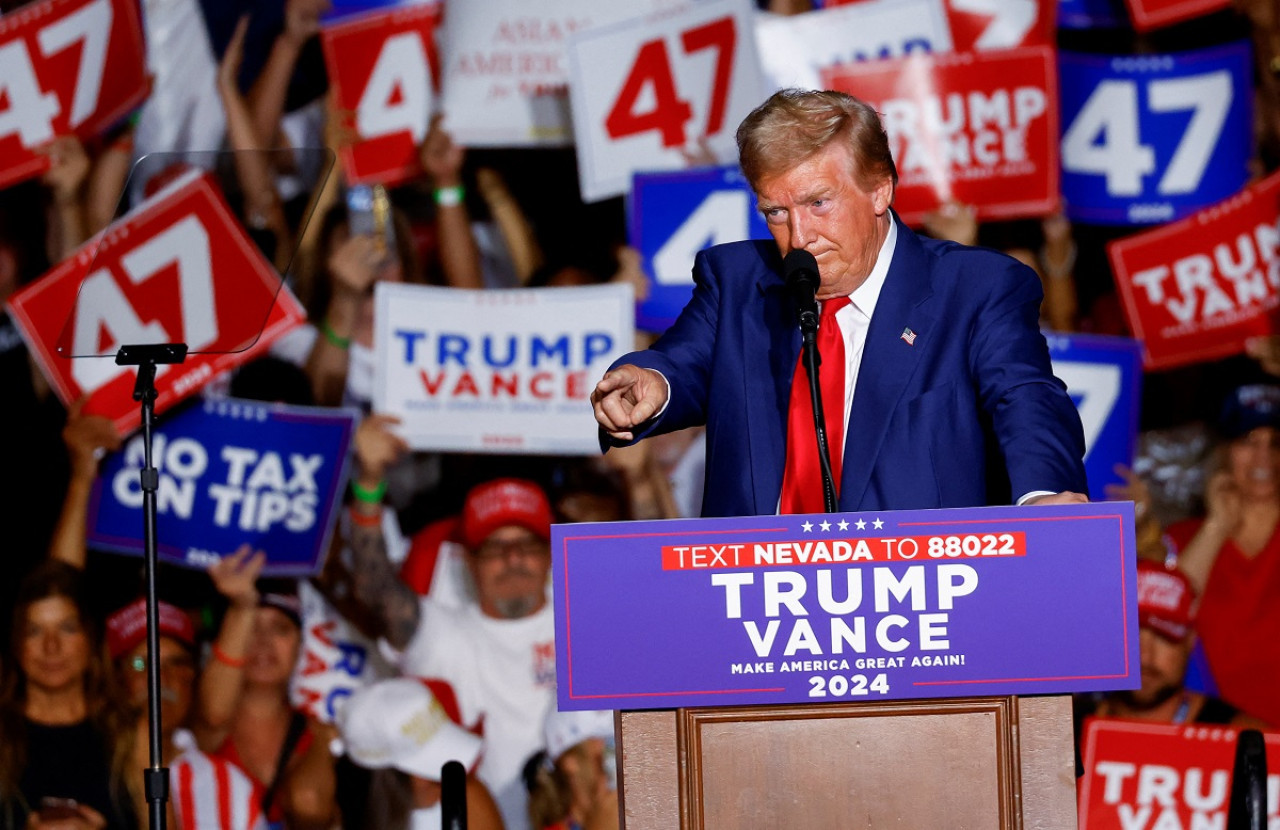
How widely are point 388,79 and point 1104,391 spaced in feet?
7.83

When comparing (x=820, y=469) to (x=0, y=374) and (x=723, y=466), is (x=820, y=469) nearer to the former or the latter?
(x=723, y=466)

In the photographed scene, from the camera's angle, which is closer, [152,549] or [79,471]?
[152,549]

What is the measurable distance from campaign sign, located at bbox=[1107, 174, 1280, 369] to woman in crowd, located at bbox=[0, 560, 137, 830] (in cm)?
322

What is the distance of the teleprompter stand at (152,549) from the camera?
2.57m

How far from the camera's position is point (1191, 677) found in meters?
4.57

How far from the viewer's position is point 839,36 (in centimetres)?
484

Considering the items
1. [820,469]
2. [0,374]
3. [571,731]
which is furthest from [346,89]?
[820,469]

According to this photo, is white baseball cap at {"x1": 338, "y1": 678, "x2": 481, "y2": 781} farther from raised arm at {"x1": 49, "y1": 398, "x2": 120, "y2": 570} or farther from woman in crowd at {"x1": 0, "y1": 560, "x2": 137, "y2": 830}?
raised arm at {"x1": 49, "y1": 398, "x2": 120, "y2": 570}

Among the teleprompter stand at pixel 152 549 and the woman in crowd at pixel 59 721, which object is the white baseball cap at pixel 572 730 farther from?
the teleprompter stand at pixel 152 549

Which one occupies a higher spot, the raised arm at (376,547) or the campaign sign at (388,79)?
the campaign sign at (388,79)

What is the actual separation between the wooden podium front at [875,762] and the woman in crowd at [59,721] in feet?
10.7

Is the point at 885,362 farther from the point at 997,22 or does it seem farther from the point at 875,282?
the point at 997,22

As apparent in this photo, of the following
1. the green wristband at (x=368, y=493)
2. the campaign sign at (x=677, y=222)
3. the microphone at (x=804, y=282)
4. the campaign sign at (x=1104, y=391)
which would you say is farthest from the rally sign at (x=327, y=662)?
the microphone at (x=804, y=282)

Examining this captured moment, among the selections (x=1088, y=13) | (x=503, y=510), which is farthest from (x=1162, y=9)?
(x=503, y=510)
